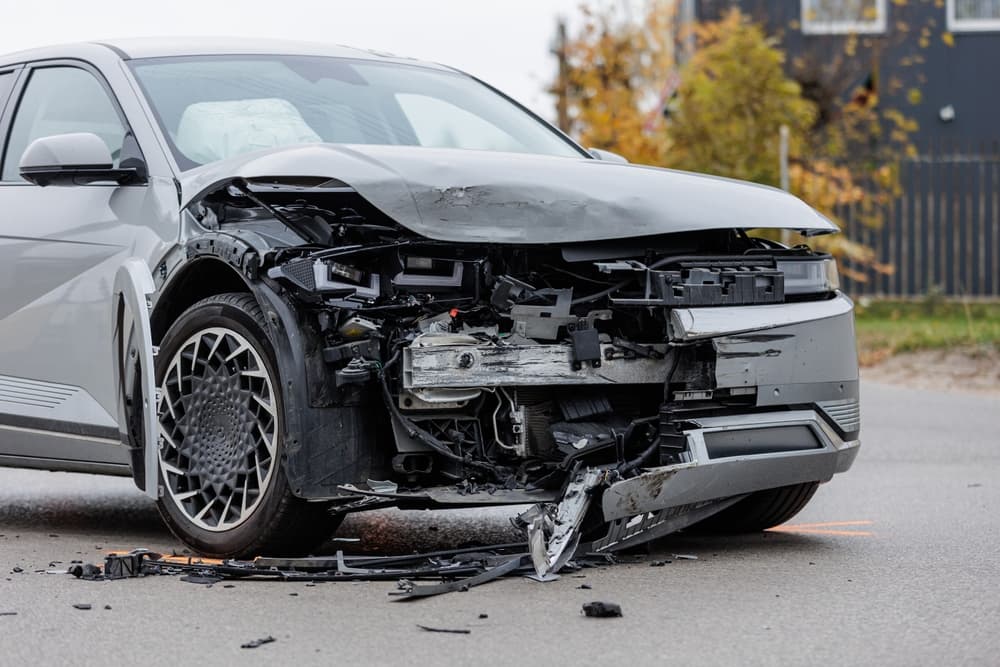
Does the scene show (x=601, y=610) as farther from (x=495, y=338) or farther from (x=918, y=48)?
(x=918, y=48)

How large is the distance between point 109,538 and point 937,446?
16.9 ft

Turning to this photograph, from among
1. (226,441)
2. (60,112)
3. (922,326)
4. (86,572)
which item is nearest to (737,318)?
(226,441)

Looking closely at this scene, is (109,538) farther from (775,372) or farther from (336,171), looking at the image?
(775,372)

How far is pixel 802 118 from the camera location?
2136 centimetres

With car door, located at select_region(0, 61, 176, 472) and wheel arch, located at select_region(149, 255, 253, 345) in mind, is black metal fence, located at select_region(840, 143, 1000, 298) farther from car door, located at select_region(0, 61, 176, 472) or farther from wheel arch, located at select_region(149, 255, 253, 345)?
wheel arch, located at select_region(149, 255, 253, 345)

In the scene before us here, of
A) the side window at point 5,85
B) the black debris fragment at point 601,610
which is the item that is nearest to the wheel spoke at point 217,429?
the black debris fragment at point 601,610

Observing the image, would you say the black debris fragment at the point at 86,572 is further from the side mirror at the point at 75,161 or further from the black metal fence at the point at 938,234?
the black metal fence at the point at 938,234

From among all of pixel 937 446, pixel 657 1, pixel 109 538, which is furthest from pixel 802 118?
pixel 109 538

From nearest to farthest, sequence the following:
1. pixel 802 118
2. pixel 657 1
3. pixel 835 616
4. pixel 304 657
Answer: pixel 304 657 < pixel 835 616 < pixel 802 118 < pixel 657 1

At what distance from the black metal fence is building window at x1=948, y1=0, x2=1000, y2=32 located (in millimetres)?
3789

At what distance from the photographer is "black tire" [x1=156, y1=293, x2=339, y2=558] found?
214 inches

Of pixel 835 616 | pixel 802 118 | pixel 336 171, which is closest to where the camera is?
pixel 835 616

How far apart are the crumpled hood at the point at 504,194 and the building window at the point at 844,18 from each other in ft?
74.2

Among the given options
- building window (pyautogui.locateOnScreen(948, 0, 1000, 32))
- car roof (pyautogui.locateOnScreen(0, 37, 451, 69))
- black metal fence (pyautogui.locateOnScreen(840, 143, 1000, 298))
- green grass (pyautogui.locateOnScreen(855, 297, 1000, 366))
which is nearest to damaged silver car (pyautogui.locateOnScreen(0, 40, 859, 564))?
car roof (pyautogui.locateOnScreen(0, 37, 451, 69))
